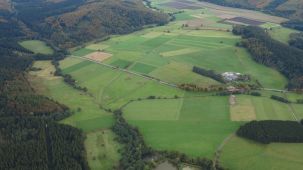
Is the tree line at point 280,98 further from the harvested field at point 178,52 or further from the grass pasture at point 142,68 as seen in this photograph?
the harvested field at point 178,52

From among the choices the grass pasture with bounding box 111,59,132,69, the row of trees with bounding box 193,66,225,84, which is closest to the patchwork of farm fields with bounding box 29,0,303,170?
the grass pasture with bounding box 111,59,132,69

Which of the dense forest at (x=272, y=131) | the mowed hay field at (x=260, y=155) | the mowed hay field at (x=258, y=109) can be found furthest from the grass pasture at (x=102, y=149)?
the mowed hay field at (x=258, y=109)

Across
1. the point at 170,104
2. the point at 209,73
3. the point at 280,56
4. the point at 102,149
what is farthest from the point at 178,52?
the point at 102,149

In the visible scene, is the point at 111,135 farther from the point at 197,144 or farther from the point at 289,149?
the point at 289,149

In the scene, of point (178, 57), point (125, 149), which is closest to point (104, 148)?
point (125, 149)

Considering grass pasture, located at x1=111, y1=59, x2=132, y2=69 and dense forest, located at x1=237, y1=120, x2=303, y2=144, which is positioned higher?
dense forest, located at x1=237, y1=120, x2=303, y2=144

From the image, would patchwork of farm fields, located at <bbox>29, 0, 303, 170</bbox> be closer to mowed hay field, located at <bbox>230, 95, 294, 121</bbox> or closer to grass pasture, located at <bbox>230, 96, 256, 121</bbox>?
mowed hay field, located at <bbox>230, 95, 294, 121</bbox>
